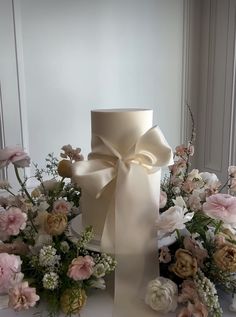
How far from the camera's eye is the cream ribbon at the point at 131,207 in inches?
26.7

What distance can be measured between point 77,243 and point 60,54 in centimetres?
139

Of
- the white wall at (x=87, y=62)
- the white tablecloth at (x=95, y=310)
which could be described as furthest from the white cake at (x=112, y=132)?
the white wall at (x=87, y=62)

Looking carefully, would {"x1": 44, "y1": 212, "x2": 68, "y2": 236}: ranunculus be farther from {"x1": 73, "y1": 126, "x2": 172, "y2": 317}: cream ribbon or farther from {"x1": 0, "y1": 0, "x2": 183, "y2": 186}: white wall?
{"x1": 0, "y1": 0, "x2": 183, "y2": 186}: white wall

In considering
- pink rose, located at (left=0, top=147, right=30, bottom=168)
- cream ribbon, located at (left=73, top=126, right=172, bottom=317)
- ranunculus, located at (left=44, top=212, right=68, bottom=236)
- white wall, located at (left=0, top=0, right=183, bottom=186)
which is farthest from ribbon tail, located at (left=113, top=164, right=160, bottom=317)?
white wall, located at (left=0, top=0, right=183, bottom=186)

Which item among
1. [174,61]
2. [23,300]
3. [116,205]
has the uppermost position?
[174,61]

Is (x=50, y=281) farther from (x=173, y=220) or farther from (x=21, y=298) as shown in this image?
(x=173, y=220)

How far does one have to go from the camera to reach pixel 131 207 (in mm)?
684

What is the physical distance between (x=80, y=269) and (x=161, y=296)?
0.51 ft

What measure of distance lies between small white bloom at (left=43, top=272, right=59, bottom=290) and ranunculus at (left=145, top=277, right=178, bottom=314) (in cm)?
17

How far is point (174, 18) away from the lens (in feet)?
6.86

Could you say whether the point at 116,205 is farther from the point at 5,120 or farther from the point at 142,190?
the point at 5,120

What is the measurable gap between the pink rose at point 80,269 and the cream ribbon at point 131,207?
0.08m

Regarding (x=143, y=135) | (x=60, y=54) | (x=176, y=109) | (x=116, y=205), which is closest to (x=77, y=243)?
(x=116, y=205)

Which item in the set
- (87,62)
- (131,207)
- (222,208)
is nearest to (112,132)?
(131,207)
